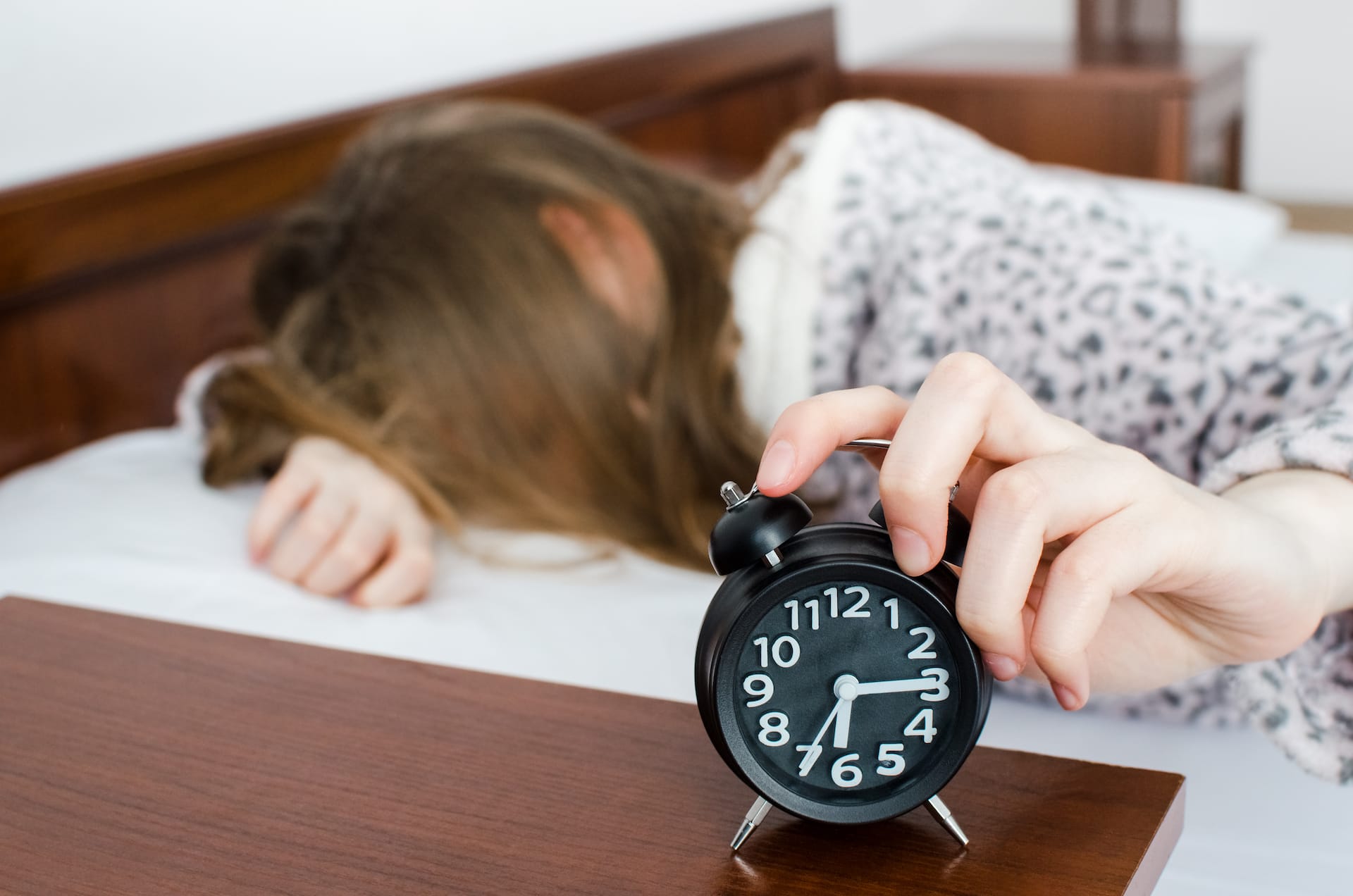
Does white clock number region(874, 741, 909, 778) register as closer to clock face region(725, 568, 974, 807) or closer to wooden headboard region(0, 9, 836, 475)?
clock face region(725, 568, 974, 807)

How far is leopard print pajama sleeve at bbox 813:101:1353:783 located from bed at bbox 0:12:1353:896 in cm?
8

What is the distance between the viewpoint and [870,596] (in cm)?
44

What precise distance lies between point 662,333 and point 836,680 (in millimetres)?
652

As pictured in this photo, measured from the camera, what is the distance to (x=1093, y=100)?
2.20 metres

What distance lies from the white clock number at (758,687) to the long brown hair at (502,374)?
55cm

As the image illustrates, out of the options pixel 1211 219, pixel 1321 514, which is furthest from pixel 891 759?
pixel 1211 219

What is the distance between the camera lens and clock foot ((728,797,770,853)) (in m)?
0.43

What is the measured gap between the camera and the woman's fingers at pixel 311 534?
35.4 inches

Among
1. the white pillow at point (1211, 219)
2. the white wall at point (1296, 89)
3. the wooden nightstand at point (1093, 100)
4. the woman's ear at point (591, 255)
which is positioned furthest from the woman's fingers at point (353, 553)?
the white wall at point (1296, 89)

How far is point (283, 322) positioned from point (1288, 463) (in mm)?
843

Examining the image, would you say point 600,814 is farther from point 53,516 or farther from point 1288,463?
point 53,516

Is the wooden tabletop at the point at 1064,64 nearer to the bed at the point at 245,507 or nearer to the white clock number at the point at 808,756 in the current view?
the bed at the point at 245,507

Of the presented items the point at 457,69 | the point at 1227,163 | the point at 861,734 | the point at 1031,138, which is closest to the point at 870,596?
the point at 861,734

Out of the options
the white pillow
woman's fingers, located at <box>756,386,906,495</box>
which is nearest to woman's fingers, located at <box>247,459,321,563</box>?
woman's fingers, located at <box>756,386,906,495</box>
